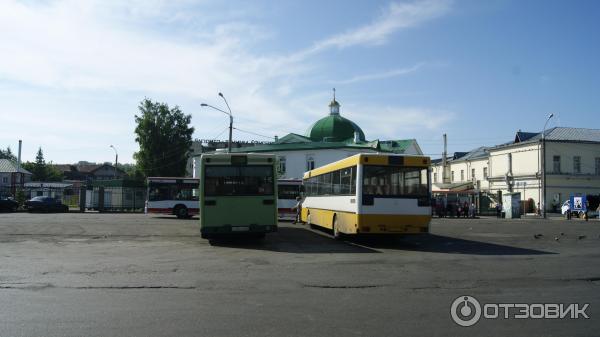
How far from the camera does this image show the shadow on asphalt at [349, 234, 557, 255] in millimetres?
15547

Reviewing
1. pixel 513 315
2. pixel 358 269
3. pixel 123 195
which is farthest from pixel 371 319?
pixel 123 195

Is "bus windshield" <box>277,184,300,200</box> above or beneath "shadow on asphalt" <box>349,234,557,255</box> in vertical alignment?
above

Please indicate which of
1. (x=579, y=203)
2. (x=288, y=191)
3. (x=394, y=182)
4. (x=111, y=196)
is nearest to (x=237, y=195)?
(x=394, y=182)

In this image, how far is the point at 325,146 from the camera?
62156 millimetres

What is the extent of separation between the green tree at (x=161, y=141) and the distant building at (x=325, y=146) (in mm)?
10149

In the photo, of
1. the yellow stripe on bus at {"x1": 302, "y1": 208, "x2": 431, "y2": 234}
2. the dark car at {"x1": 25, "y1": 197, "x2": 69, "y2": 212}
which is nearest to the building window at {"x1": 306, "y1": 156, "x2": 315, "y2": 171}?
the dark car at {"x1": 25, "y1": 197, "x2": 69, "y2": 212}

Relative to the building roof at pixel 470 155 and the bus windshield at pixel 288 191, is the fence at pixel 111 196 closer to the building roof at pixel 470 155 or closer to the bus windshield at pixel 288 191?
the bus windshield at pixel 288 191

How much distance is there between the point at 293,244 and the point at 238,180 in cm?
295

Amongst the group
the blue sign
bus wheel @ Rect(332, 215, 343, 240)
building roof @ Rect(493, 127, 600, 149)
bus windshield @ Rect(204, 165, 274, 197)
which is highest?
building roof @ Rect(493, 127, 600, 149)

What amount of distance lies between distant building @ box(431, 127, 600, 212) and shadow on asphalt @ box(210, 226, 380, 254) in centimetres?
3858

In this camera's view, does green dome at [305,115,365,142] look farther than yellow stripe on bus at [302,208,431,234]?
Yes

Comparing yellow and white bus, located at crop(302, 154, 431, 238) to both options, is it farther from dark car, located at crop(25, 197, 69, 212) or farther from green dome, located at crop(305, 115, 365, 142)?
green dome, located at crop(305, 115, 365, 142)

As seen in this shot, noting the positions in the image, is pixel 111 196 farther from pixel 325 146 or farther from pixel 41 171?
pixel 41 171

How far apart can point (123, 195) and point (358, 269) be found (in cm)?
4170
